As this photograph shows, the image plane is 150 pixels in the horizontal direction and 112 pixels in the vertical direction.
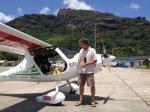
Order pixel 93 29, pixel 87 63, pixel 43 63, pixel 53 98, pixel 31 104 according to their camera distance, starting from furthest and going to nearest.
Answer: pixel 93 29
pixel 43 63
pixel 31 104
pixel 53 98
pixel 87 63

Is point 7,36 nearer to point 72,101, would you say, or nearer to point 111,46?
point 72,101

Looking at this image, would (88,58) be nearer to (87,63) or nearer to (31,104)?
(87,63)

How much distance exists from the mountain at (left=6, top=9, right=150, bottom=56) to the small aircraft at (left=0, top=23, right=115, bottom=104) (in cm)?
8427

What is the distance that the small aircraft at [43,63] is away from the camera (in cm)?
1004

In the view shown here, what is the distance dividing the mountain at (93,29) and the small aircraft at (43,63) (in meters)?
84.3

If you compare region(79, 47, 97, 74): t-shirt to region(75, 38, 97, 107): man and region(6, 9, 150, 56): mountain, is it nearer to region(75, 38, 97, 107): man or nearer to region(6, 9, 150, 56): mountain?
region(75, 38, 97, 107): man

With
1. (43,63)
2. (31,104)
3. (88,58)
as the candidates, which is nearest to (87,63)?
(88,58)

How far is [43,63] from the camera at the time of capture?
37.3ft

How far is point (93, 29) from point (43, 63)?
410ft

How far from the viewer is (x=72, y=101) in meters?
10.2

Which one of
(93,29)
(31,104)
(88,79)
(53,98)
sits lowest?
(31,104)

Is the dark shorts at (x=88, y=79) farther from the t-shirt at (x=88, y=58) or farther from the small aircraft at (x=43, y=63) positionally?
the small aircraft at (x=43, y=63)

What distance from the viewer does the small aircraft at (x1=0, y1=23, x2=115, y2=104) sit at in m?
10.0

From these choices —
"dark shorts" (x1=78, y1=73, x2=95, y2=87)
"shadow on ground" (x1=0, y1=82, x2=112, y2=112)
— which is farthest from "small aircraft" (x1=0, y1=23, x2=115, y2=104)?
"dark shorts" (x1=78, y1=73, x2=95, y2=87)
